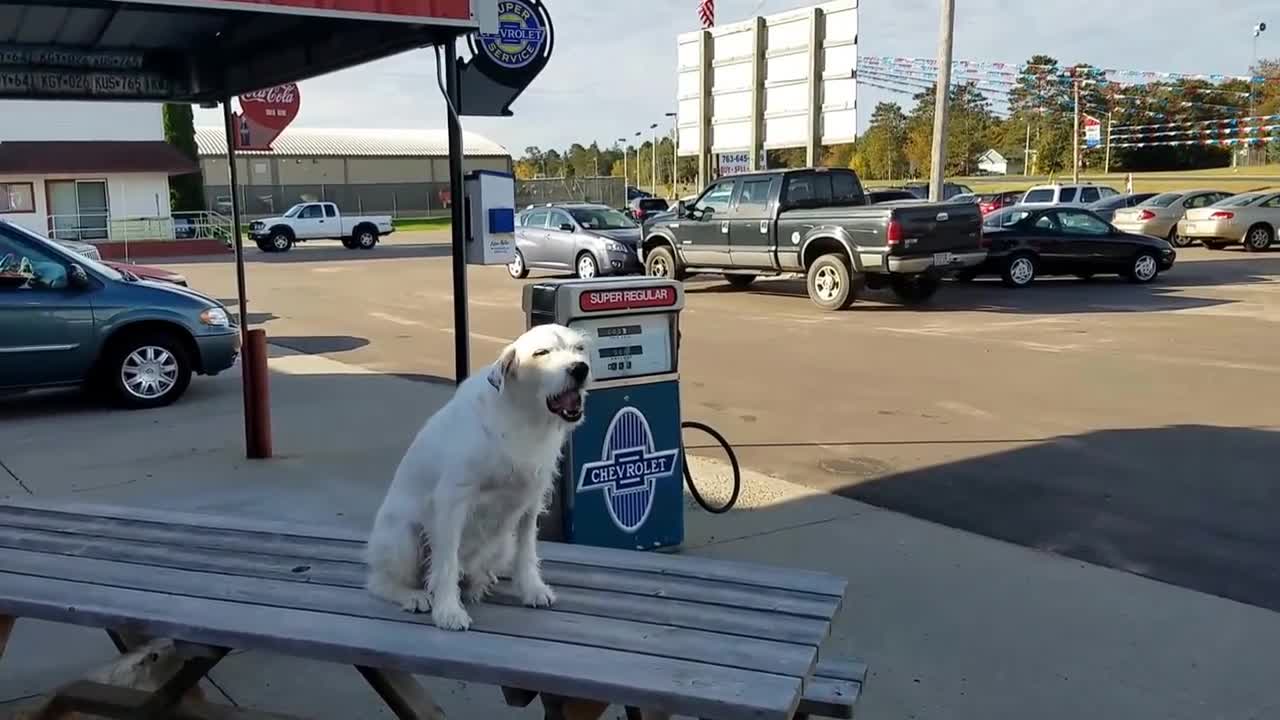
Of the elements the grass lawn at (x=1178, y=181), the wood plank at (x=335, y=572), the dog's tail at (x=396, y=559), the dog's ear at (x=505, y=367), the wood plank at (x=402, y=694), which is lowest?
the wood plank at (x=402, y=694)

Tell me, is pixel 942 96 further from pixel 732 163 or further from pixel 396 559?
pixel 396 559

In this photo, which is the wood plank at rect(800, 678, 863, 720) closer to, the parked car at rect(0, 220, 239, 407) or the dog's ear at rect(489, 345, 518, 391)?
the dog's ear at rect(489, 345, 518, 391)

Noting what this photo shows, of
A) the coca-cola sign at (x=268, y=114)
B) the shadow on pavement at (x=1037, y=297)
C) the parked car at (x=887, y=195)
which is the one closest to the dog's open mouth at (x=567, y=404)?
the coca-cola sign at (x=268, y=114)

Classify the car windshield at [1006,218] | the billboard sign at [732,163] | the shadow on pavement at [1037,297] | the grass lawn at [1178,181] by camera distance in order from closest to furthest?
the shadow on pavement at [1037,297] → the car windshield at [1006,218] → the billboard sign at [732,163] → the grass lawn at [1178,181]

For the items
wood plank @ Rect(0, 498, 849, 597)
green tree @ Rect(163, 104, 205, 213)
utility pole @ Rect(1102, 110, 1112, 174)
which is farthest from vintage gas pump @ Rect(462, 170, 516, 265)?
utility pole @ Rect(1102, 110, 1112, 174)

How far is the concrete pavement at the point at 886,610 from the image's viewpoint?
4102 millimetres

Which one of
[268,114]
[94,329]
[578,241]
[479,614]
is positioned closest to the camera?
[479,614]

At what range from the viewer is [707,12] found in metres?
31.2

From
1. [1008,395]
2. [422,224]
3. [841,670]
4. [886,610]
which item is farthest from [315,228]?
[841,670]

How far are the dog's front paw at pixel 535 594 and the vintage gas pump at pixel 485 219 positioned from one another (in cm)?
261

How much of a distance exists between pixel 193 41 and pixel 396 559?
588cm

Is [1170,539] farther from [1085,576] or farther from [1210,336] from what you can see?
[1210,336]

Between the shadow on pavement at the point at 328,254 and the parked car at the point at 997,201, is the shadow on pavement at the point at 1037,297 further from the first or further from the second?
the shadow on pavement at the point at 328,254

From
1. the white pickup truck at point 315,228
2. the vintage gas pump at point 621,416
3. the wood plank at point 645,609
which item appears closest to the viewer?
the wood plank at point 645,609
